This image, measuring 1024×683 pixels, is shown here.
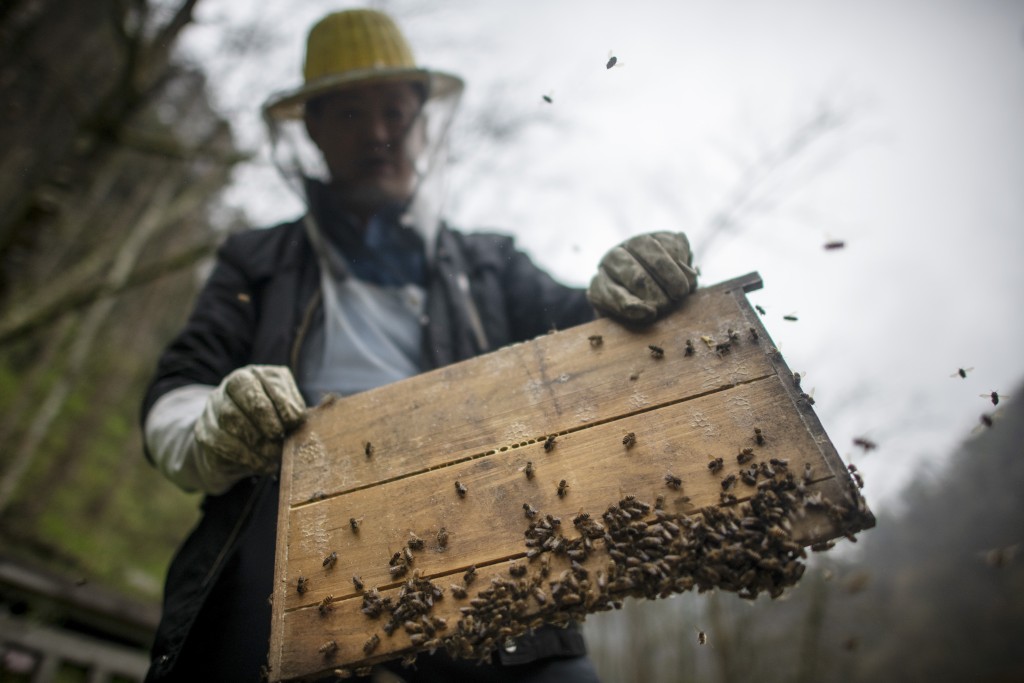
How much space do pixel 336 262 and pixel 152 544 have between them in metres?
13.5

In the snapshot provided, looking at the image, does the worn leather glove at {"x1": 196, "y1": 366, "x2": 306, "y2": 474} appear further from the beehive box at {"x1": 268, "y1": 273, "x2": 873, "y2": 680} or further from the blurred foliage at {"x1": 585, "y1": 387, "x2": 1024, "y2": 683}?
the blurred foliage at {"x1": 585, "y1": 387, "x2": 1024, "y2": 683}

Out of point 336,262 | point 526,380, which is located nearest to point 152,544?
point 336,262

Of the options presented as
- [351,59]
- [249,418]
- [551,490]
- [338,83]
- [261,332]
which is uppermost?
[351,59]

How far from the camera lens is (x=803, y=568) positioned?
1.42 m

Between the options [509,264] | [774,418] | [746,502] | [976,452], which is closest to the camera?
[746,502]

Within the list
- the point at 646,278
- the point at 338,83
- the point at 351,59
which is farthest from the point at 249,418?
the point at 351,59

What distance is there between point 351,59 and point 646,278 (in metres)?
2.43

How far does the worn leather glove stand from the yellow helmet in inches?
75.3

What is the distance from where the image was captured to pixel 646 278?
199 centimetres

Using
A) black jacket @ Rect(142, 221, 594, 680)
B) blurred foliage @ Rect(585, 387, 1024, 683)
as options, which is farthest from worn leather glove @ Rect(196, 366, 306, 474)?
blurred foliage @ Rect(585, 387, 1024, 683)

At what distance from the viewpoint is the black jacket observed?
2027 mm

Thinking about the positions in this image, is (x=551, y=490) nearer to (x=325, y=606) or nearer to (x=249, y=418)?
(x=325, y=606)

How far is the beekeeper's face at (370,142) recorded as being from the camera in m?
3.11

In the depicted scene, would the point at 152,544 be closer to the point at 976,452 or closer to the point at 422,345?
the point at 422,345
